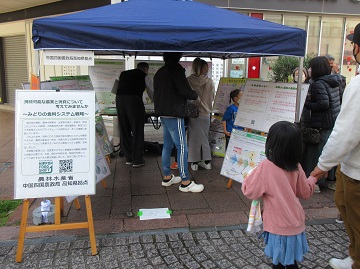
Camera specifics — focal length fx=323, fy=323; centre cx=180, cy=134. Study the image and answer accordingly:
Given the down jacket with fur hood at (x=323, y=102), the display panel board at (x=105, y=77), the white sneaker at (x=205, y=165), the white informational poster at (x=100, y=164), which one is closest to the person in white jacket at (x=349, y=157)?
the down jacket with fur hood at (x=323, y=102)

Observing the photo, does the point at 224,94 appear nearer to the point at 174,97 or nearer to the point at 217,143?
the point at 217,143

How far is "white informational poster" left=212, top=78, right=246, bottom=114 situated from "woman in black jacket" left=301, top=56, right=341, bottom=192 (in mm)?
1541

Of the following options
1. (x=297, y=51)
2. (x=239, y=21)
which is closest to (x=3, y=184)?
(x=239, y=21)

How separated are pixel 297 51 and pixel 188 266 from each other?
2699 mm

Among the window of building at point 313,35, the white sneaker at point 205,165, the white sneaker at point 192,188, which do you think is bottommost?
the white sneaker at point 192,188

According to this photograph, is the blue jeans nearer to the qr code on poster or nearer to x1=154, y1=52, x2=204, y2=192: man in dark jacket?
x1=154, y1=52, x2=204, y2=192: man in dark jacket

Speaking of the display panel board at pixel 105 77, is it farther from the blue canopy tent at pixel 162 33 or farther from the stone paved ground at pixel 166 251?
the stone paved ground at pixel 166 251

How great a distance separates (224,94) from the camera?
19.5ft

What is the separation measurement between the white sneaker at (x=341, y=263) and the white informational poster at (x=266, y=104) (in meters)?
1.67

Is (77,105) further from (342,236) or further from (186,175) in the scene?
(342,236)

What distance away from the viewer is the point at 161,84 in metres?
4.31

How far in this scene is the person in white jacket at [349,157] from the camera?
218 centimetres

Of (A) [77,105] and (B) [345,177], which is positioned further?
(A) [77,105]

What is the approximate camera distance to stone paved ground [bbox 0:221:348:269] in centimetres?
297
